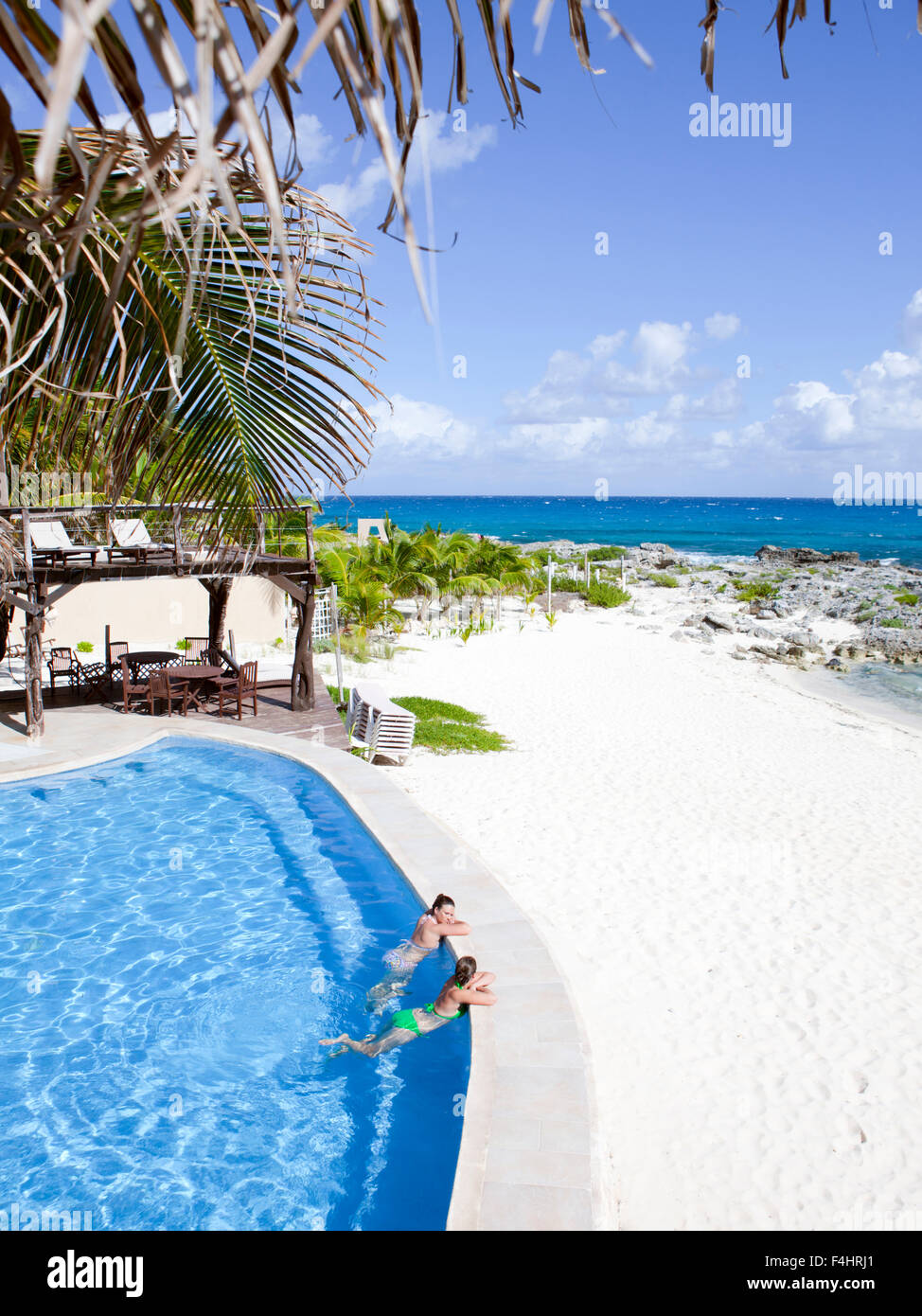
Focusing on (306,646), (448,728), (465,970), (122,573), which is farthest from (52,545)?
(465,970)

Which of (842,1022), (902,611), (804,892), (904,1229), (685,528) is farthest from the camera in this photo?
(685,528)

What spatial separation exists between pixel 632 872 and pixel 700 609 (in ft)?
87.2

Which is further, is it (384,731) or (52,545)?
(52,545)

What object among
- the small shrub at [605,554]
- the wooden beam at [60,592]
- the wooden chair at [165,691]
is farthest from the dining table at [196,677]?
the small shrub at [605,554]

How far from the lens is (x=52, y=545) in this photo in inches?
507

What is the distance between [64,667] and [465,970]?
13.9 meters

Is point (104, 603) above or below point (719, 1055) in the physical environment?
above

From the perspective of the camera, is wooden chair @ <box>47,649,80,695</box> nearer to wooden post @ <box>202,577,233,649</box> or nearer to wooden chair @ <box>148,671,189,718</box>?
wooden chair @ <box>148,671,189,718</box>

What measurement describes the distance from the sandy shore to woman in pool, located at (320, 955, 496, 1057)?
0.82 m

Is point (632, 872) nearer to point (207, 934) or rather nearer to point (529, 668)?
point (207, 934)

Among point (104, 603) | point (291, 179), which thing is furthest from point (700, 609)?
point (291, 179)

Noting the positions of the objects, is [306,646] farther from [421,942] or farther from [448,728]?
[421,942]

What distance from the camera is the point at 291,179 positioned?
1127 millimetres

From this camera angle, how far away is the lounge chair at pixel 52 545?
39.5 feet
